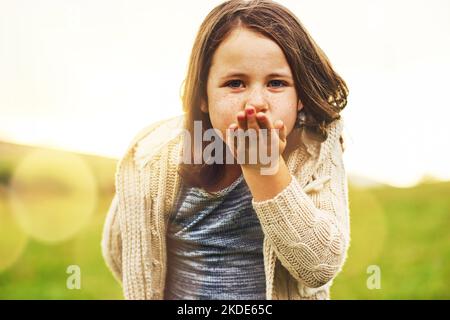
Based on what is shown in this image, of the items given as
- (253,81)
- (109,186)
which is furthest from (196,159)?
(109,186)

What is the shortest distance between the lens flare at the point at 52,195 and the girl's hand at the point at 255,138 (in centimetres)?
61

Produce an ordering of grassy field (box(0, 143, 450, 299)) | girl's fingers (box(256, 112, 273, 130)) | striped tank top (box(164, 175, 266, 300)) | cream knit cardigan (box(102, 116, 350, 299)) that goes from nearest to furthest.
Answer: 1. girl's fingers (box(256, 112, 273, 130))
2. cream knit cardigan (box(102, 116, 350, 299))
3. striped tank top (box(164, 175, 266, 300))
4. grassy field (box(0, 143, 450, 299))

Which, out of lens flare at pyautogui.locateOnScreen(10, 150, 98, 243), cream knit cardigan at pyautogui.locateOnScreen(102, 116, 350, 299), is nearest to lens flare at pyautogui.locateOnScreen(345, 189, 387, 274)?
cream knit cardigan at pyautogui.locateOnScreen(102, 116, 350, 299)

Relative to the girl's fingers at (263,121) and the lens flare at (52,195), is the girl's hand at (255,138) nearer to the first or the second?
the girl's fingers at (263,121)

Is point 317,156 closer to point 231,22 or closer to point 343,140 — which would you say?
point 343,140

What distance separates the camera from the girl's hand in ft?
2.87

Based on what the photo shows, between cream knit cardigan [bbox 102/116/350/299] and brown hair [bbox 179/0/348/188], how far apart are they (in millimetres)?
33

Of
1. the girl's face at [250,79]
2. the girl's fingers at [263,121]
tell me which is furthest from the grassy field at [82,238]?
the girl's fingers at [263,121]

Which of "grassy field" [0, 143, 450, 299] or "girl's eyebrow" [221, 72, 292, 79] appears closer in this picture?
"girl's eyebrow" [221, 72, 292, 79]

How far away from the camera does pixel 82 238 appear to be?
1471 millimetres

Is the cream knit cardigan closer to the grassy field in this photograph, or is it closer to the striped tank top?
the striped tank top

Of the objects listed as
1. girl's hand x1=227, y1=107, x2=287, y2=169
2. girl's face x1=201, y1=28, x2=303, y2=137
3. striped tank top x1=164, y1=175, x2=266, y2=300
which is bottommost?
striped tank top x1=164, y1=175, x2=266, y2=300

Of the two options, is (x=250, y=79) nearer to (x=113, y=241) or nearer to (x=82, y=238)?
(x=113, y=241)

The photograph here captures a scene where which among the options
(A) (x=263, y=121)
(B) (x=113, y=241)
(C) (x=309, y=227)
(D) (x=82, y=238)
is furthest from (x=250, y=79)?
(D) (x=82, y=238)
